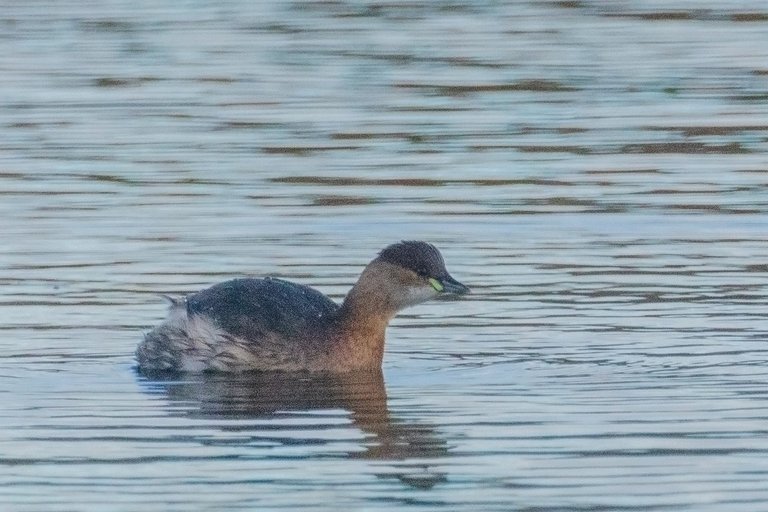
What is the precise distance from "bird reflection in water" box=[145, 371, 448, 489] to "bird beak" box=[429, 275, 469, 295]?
58 cm

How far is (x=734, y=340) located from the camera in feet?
41.6

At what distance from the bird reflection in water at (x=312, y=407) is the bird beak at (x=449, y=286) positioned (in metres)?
0.58

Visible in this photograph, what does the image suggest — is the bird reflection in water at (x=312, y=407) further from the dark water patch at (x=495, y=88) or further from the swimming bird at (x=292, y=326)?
the dark water patch at (x=495, y=88)

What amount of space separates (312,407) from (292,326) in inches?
44.1

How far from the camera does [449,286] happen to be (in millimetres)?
12500

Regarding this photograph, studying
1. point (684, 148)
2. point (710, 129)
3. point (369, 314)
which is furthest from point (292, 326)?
point (710, 129)

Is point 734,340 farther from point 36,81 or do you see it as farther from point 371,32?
point 371,32

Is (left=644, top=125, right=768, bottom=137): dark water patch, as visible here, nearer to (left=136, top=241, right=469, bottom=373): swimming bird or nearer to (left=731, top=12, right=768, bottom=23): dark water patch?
(left=731, top=12, right=768, bottom=23): dark water patch

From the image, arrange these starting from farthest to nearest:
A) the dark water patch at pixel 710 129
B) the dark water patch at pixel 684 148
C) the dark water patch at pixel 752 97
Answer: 1. the dark water patch at pixel 752 97
2. the dark water patch at pixel 710 129
3. the dark water patch at pixel 684 148

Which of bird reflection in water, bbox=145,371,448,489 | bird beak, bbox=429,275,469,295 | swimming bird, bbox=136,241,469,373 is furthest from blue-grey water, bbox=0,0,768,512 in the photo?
bird beak, bbox=429,275,469,295

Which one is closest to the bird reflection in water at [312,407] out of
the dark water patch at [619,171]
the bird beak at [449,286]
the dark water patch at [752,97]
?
the bird beak at [449,286]

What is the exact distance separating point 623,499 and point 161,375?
4057mm

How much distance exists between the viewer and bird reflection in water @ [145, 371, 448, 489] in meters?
10.3

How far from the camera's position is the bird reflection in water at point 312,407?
405 inches
